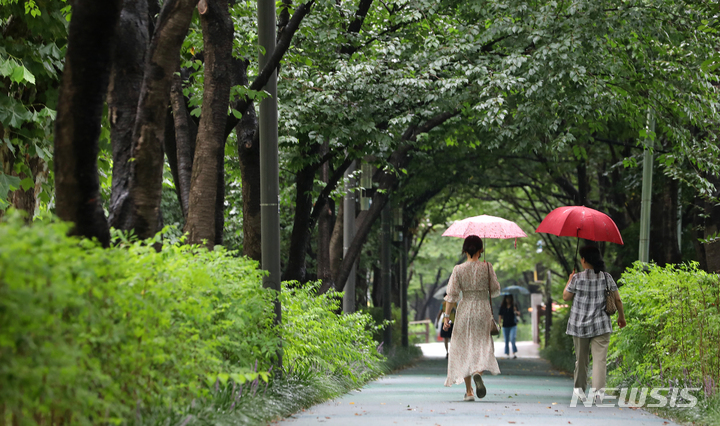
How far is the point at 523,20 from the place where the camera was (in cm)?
1452

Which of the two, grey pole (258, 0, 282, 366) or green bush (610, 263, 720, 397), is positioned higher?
grey pole (258, 0, 282, 366)

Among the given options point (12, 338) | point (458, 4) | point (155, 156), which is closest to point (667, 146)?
point (458, 4)

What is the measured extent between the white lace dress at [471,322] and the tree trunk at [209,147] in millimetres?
2732

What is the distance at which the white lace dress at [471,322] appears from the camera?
31.3ft

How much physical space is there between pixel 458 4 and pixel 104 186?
23.8 feet

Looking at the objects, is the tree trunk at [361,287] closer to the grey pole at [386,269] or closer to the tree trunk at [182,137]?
the grey pole at [386,269]

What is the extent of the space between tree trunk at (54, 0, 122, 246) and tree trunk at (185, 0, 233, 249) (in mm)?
3394

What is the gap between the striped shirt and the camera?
29.7ft

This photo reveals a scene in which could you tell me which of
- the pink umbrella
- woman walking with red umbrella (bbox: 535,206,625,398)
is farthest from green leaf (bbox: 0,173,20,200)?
woman walking with red umbrella (bbox: 535,206,625,398)

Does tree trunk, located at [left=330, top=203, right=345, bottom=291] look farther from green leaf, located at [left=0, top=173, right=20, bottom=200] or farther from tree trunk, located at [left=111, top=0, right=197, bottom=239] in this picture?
tree trunk, located at [left=111, top=0, right=197, bottom=239]

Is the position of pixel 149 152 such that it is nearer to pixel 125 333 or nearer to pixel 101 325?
pixel 125 333

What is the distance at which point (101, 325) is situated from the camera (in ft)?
14.8

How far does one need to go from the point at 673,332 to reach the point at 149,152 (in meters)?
5.36

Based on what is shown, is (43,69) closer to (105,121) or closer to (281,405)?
(105,121)
